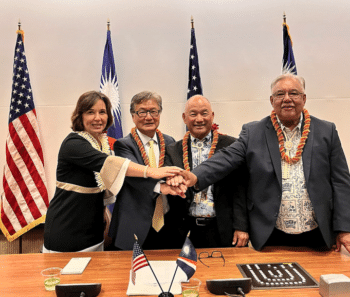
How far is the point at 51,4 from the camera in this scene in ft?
13.3

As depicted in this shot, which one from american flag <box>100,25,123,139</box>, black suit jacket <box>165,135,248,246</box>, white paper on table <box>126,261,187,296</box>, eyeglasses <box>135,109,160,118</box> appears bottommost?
white paper on table <box>126,261,187,296</box>

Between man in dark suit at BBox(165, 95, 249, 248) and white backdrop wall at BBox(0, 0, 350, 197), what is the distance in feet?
5.31

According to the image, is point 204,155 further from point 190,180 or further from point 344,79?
point 344,79

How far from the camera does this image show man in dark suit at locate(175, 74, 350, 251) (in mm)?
1985

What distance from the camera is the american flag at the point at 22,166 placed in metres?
3.58

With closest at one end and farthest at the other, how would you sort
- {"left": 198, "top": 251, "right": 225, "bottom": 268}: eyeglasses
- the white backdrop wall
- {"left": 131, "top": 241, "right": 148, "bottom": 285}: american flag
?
1. {"left": 131, "top": 241, "right": 148, "bottom": 285}: american flag
2. {"left": 198, "top": 251, "right": 225, "bottom": 268}: eyeglasses
3. the white backdrop wall

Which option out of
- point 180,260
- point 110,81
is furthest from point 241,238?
point 110,81

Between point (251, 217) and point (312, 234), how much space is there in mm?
401

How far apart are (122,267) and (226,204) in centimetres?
89

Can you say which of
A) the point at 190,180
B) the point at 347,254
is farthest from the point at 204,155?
the point at 347,254

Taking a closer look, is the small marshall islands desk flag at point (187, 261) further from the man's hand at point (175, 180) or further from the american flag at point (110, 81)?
the american flag at point (110, 81)

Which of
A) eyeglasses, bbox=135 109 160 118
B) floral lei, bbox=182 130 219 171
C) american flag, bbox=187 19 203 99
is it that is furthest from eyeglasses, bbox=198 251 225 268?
american flag, bbox=187 19 203 99

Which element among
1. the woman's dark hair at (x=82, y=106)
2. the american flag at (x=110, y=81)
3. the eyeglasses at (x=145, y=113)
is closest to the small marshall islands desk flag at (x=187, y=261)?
the eyeglasses at (x=145, y=113)

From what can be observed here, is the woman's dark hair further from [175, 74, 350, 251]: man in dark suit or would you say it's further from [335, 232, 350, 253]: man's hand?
[335, 232, 350, 253]: man's hand
